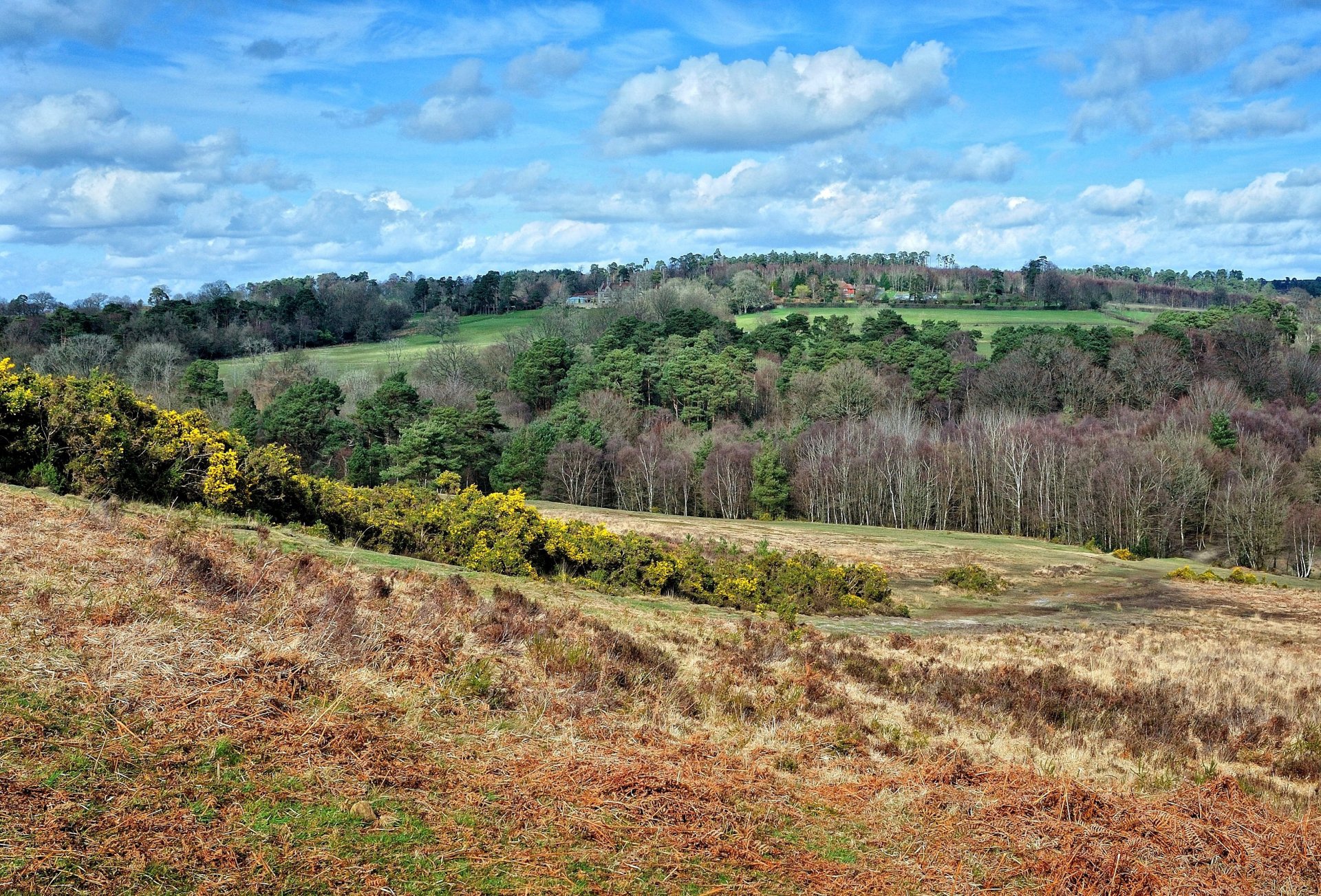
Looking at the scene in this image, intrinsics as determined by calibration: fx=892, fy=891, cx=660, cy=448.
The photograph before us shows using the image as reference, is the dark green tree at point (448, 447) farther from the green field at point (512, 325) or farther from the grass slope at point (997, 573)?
the green field at point (512, 325)

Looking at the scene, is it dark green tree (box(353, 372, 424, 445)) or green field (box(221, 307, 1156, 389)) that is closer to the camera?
dark green tree (box(353, 372, 424, 445))

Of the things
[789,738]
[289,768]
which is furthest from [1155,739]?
[289,768]

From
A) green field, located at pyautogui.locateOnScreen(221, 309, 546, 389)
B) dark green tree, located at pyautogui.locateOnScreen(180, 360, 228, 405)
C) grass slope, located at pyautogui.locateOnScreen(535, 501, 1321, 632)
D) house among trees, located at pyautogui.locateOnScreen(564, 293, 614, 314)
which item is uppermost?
house among trees, located at pyautogui.locateOnScreen(564, 293, 614, 314)

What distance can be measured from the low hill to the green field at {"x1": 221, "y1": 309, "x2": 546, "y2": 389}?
9267 centimetres

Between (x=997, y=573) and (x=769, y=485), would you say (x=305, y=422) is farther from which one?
(x=997, y=573)

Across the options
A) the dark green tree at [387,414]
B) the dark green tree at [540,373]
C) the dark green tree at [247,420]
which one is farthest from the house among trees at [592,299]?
the dark green tree at [247,420]

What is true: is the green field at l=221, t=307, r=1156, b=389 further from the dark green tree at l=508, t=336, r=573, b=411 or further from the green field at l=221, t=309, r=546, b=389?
the dark green tree at l=508, t=336, r=573, b=411

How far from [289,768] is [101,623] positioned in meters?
3.89

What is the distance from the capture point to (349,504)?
84.0 feet

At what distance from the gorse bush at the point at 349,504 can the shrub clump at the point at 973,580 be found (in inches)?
387

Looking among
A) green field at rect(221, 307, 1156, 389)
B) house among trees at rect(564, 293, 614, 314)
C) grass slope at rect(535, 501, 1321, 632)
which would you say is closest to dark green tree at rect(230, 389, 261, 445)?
green field at rect(221, 307, 1156, 389)

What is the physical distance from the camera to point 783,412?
9762 centimetres

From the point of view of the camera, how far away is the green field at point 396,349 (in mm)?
107688

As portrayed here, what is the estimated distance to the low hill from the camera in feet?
22.8
